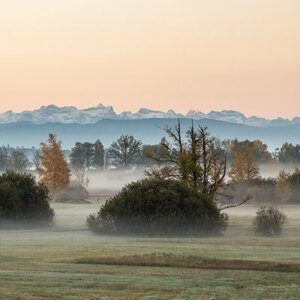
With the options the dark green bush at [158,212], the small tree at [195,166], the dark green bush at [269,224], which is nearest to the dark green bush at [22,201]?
the dark green bush at [158,212]

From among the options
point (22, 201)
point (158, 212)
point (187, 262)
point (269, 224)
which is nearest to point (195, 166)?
point (158, 212)

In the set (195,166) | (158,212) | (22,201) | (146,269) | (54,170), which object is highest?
(54,170)

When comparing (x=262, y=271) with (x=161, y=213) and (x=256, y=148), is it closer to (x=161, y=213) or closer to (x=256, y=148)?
(x=161, y=213)

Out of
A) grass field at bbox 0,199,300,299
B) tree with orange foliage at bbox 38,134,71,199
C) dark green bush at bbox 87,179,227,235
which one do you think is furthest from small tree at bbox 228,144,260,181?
grass field at bbox 0,199,300,299

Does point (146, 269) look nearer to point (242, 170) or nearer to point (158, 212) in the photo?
point (158, 212)

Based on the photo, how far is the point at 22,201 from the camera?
74.3 metres

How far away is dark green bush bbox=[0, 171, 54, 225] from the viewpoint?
239 feet

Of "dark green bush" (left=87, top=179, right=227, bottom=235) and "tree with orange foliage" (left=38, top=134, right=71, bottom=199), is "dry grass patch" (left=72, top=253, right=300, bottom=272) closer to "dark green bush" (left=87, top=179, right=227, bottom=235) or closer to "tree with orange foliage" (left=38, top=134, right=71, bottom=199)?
"dark green bush" (left=87, top=179, right=227, bottom=235)

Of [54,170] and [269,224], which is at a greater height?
[54,170]

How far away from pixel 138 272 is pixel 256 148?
507 feet

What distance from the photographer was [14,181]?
249 ft

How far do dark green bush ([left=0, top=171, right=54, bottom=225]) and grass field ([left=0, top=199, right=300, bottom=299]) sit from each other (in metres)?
14.4

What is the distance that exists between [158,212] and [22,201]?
16015mm

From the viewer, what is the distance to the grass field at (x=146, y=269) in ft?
91.9
